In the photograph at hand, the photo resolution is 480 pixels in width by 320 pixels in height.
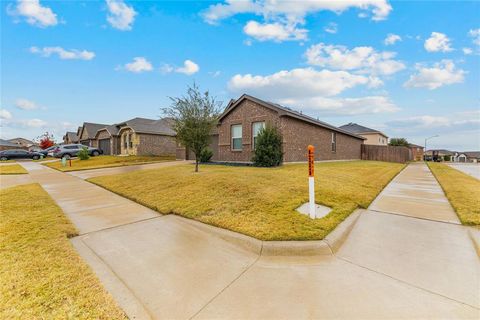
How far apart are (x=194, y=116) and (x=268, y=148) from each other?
4.49 meters

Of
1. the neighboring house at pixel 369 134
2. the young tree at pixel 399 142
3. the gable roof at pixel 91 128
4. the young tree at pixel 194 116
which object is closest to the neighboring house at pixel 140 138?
the gable roof at pixel 91 128

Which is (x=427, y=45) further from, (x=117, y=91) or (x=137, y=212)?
(x=117, y=91)

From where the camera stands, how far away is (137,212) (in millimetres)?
5691

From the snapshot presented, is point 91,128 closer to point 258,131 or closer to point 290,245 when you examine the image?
point 258,131

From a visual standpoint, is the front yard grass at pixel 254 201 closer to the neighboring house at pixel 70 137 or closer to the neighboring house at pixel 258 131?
the neighboring house at pixel 258 131

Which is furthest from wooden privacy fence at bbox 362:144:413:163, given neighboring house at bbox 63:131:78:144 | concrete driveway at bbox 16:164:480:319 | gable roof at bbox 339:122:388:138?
neighboring house at bbox 63:131:78:144

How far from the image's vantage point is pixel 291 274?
279 centimetres

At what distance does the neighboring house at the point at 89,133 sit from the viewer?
37.8m

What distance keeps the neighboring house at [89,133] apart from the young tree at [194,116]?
32.4 m

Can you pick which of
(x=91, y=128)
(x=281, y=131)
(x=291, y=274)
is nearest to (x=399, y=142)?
(x=281, y=131)

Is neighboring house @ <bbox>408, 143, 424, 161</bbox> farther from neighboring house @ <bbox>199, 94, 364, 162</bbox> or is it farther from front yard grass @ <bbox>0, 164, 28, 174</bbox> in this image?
front yard grass @ <bbox>0, 164, 28, 174</bbox>

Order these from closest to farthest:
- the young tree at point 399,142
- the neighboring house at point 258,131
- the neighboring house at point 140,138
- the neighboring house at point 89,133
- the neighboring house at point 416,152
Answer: the neighboring house at point 258,131 < the neighboring house at point 140,138 < the neighboring house at point 89,133 < the young tree at point 399,142 < the neighboring house at point 416,152

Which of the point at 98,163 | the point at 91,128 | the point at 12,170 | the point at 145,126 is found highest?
the point at 91,128

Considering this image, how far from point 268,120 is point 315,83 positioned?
9008mm
